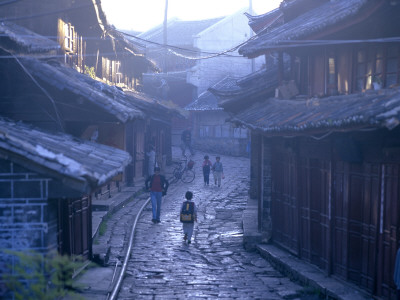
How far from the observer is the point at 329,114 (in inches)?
390

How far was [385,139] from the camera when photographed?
362 inches

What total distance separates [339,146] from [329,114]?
3.32 ft

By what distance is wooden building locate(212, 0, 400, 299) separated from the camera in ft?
30.1

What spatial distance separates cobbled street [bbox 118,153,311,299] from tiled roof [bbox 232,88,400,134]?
143 inches

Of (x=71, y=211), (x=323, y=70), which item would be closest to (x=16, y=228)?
(x=71, y=211)

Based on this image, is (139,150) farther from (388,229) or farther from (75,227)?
(388,229)

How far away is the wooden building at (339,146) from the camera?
9.19 meters

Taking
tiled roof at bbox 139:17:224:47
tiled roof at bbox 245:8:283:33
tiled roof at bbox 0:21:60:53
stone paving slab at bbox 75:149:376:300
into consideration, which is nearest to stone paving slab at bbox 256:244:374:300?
stone paving slab at bbox 75:149:376:300

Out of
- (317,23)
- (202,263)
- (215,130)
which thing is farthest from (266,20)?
(215,130)

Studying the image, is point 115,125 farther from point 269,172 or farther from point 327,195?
point 327,195

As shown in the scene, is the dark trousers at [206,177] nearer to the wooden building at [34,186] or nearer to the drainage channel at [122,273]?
the drainage channel at [122,273]

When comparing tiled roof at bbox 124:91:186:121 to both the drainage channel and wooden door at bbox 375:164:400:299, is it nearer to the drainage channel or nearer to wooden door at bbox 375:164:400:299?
the drainage channel

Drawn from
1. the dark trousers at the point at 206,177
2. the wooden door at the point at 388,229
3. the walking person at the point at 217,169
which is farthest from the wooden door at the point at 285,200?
the dark trousers at the point at 206,177

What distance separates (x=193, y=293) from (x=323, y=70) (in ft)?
20.5
